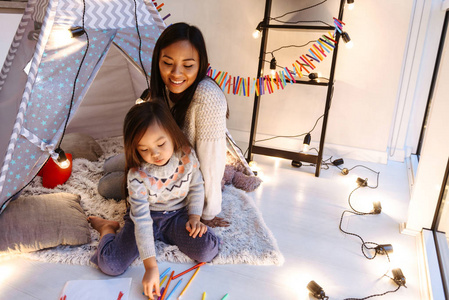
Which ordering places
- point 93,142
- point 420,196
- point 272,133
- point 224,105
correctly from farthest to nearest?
point 272,133, point 93,142, point 420,196, point 224,105

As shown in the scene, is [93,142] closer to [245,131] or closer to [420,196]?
[245,131]

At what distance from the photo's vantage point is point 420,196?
4.84ft

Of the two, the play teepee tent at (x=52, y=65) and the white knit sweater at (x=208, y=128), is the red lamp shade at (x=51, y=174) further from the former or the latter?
the white knit sweater at (x=208, y=128)

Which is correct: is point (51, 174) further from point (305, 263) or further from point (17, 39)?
point (305, 263)

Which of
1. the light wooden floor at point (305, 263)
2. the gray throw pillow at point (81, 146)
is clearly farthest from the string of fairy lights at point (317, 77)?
the gray throw pillow at point (81, 146)

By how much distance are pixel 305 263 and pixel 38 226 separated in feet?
3.12

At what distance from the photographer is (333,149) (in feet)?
7.84

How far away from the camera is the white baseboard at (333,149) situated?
2320 mm

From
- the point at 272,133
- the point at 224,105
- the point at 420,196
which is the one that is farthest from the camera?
the point at 272,133

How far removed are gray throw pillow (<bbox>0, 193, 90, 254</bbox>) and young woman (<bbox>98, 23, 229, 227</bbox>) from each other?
47 cm

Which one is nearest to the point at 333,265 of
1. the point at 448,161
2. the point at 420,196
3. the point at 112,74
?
the point at 420,196

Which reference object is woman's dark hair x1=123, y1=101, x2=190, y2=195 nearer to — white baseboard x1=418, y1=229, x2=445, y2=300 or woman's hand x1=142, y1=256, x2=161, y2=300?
woman's hand x1=142, y1=256, x2=161, y2=300

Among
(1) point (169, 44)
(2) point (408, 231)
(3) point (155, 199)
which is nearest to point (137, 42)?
(1) point (169, 44)

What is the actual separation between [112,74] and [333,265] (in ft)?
5.17
